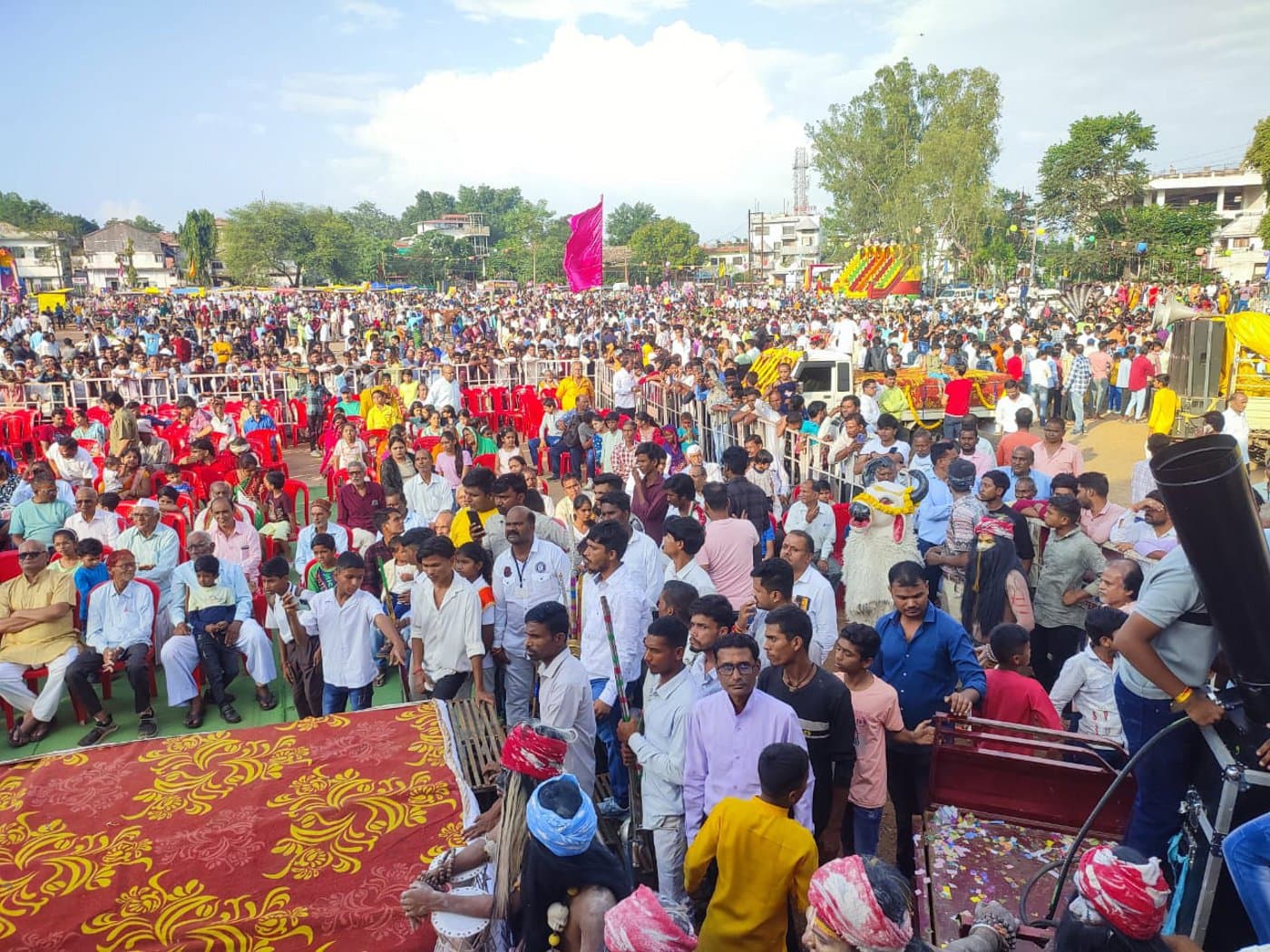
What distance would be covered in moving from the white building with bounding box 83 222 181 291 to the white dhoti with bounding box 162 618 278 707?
3360 inches

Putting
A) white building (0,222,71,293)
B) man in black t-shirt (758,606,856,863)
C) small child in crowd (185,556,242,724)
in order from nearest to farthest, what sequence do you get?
man in black t-shirt (758,606,856,863) → small child in crowd (185,556,242,724) → white building (0,222,71,293)

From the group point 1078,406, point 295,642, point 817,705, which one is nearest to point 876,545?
point 817,705

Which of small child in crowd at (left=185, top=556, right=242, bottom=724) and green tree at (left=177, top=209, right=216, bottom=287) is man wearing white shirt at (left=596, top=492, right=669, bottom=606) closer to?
small child in crowd at (left=185, top=556, right=242, bottom=724)

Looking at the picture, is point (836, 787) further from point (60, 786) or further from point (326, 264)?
point (326, 264)

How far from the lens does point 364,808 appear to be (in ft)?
12.7

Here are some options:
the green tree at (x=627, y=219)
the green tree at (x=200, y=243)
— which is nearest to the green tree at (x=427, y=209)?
the green tree at (x=627, y=219)

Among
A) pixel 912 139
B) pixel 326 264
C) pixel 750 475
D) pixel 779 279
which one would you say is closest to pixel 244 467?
pixel 750 475

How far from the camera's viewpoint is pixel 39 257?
7938 cm

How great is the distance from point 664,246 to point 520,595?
68648 millimetres

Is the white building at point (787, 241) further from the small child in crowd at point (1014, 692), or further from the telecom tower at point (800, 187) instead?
the small child in crowd at point (1014, 692)

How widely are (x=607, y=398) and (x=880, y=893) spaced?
13.4m

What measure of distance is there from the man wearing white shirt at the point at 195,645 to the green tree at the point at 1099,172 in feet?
170

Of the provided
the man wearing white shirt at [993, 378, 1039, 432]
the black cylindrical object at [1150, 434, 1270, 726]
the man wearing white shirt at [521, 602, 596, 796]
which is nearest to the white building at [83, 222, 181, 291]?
the man wearing white shirt at [993, 378, 1039, 432]

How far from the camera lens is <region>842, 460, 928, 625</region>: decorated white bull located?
5383mm
